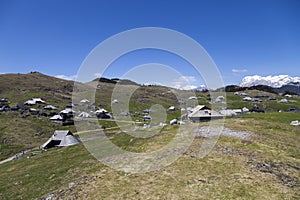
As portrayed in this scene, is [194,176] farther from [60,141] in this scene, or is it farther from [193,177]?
[60,141]

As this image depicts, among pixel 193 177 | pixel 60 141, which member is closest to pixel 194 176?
pixel 193 177

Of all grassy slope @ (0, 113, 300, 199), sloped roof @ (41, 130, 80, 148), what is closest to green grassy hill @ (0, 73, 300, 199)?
grassy slope @ (0, 113, 300, 199)

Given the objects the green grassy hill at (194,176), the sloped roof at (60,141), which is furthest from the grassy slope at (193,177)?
the sloped roof at (60,141)

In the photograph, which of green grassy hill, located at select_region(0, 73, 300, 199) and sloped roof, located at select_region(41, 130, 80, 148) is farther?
sloped roof, located at select_region(41, 130, 80, 148)

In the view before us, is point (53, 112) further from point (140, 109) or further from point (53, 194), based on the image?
point (53, 194)

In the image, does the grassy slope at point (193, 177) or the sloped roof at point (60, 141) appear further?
the sloped roof at point (60, 141)

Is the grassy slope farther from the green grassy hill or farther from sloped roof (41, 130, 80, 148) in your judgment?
sloped roof (41, 130, 80, 148)

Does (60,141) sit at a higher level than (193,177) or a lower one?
higher

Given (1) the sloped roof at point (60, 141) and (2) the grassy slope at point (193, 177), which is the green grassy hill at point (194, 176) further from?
(1) the sloped roof at point (60, 141)

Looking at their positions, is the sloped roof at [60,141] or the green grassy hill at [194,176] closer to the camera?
the green grassy hill at [194,176]

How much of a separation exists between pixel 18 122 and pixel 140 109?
79452mm

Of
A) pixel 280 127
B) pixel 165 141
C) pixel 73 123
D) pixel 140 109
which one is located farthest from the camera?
pixel 140 109

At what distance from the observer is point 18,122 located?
317 feet

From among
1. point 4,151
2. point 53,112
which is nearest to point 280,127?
point 4,151
